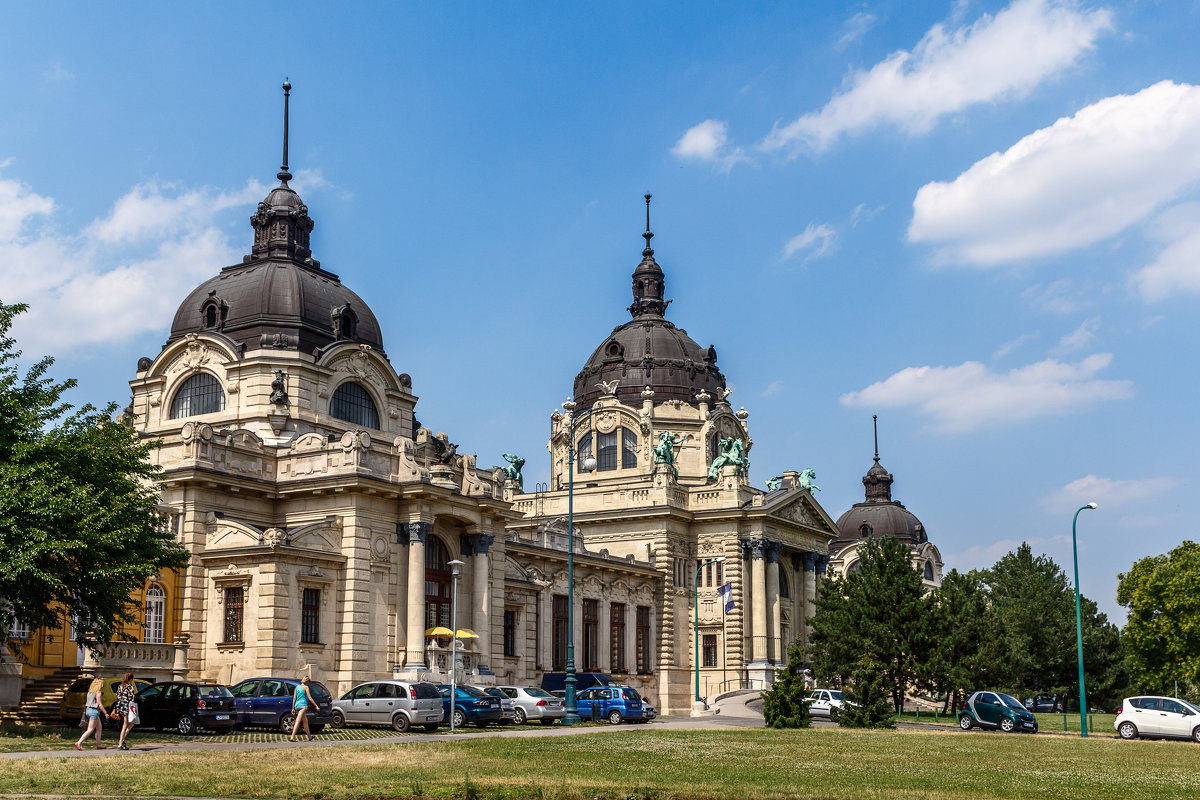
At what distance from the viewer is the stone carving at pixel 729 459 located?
7931 centimetres

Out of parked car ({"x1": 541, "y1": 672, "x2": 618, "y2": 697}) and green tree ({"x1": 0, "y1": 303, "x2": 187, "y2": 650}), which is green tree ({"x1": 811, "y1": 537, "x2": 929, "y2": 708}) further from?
green tree ({"x1": 0, "y1": 303, "x2": 187, "y2": 650})

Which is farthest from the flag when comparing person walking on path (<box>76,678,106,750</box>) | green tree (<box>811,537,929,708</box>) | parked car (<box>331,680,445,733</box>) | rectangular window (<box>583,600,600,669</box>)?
person walking on path (<box>76,678,106,750</box>)

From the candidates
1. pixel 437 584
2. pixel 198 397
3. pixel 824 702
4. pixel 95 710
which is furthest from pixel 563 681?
pixel 95 710

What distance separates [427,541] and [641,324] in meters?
40.6

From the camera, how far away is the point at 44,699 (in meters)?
38.1

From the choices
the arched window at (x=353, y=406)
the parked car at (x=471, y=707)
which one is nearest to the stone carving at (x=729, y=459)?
the arched window at (x=353, y=406)

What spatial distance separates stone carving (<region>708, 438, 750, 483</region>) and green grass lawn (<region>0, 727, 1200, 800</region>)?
4649cm

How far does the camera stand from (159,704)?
34656mm

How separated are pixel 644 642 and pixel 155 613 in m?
33.9

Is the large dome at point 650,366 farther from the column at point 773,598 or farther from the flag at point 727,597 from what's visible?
the flag at point 727,597

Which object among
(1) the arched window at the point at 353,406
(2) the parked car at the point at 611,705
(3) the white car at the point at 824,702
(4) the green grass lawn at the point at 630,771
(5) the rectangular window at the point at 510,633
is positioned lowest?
(3) the white car at the point at 824,702

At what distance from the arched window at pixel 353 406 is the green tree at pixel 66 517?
19749 millimetres

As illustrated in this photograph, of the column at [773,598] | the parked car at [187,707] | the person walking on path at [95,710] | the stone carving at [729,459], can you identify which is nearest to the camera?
the person walking on path at [95,710]

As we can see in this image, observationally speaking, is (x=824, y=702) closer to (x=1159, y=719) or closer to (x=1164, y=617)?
(x=1159, y=719)
